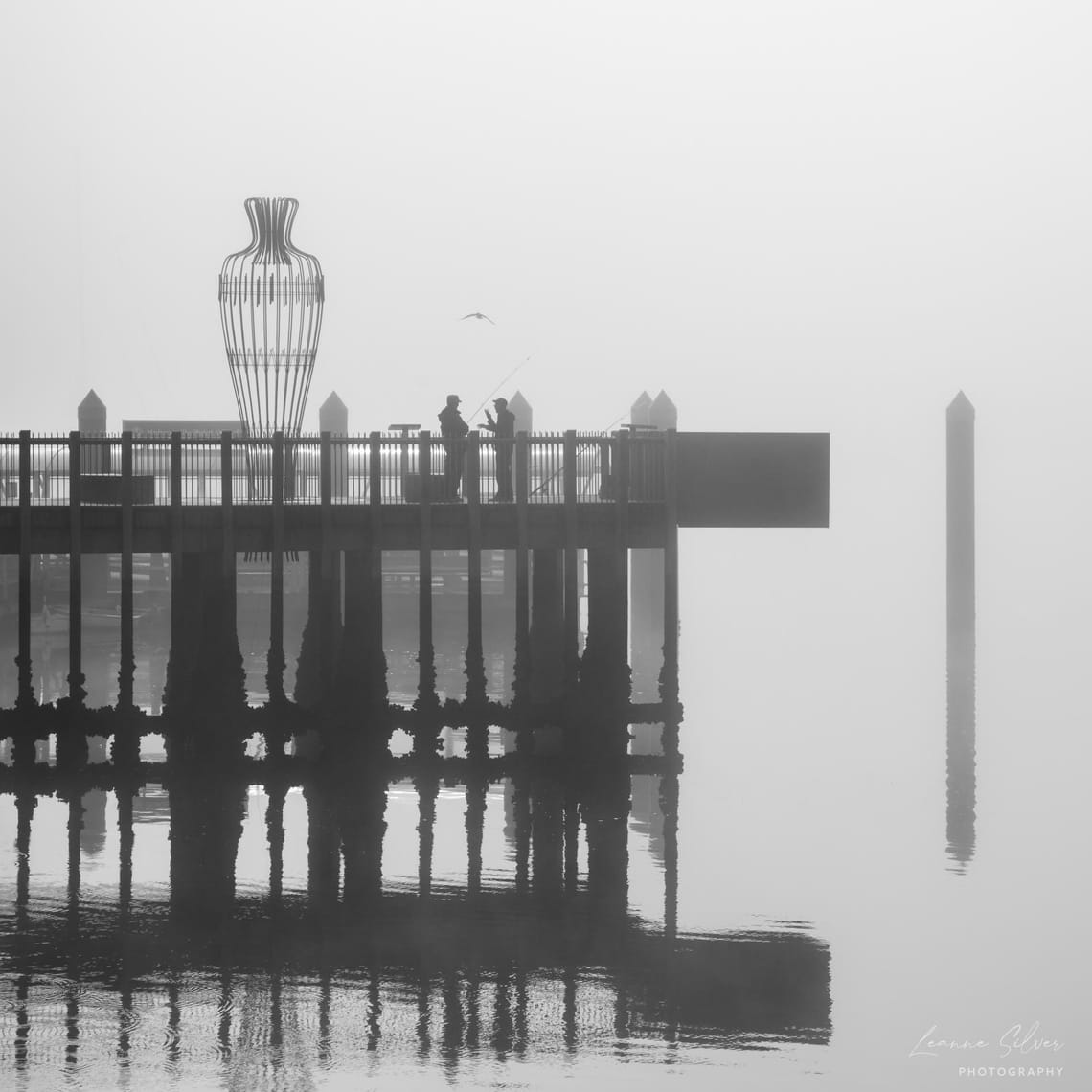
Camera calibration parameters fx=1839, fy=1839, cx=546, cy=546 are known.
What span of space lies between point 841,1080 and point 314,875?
867 cm

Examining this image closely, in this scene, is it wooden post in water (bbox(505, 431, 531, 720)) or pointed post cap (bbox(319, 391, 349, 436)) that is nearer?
wooden post in water (bbox(505, 431, 531, 720))

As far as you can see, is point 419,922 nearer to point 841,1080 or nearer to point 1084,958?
point 841,1080

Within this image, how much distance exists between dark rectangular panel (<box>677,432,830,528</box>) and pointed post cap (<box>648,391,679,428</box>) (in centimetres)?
3702

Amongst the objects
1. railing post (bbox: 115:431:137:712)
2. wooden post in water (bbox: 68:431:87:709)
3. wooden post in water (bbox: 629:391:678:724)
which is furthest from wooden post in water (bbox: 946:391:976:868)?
wooden post in water (bbox: 68:431:87:709)

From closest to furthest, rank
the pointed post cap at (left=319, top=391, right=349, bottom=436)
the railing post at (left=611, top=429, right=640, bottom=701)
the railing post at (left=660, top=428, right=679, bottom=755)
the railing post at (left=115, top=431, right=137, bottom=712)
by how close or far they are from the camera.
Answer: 1. the railing post at (left=115, top=431, right=137, bottom=712)
2. the railing post at (left=611, top=429, right=640, bottom=701)
3. the railing post at (left=660, top=428, right=679, bottom=755)
4. the pointed post cap at (left=319, top=391, right=349, bottom=436)

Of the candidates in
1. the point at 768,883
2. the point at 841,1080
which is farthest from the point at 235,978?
the point at 768,883

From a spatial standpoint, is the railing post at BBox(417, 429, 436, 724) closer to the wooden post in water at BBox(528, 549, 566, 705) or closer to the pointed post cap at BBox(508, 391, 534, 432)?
the wooden post in water at BBox(528, 549, 566, 705)

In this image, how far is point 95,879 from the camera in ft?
75.0

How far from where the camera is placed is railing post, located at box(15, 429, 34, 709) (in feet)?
93.4

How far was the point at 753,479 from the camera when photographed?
3022 cm

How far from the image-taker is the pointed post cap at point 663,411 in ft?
222

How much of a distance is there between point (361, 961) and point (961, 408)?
47.9m

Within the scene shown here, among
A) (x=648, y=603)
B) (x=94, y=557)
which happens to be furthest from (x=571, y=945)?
(x=94, y=557)

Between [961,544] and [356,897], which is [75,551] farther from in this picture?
[961,544]
